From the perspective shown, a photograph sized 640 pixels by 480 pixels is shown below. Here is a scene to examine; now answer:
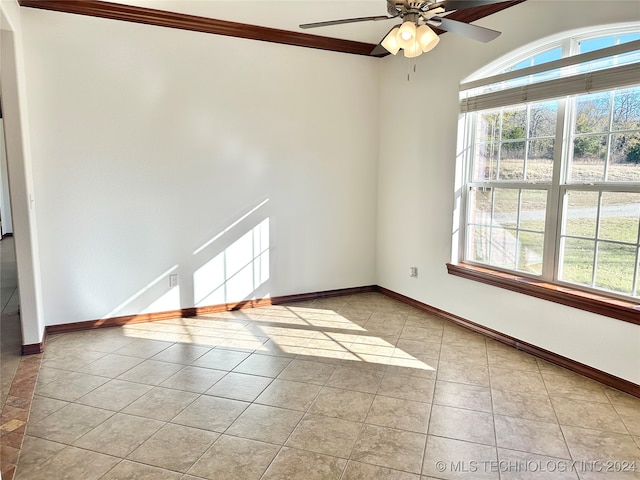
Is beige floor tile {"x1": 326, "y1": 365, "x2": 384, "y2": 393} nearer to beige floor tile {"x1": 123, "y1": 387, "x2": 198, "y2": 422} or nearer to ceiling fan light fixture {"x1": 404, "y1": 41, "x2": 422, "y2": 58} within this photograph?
beige floor tile {"x1": 123, "y1": 387, "x2": 198, "y2": 422}

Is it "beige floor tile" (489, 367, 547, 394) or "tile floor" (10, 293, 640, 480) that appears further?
"beige floor tile" (489, 367, 547, 394)

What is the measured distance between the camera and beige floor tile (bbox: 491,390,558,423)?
8.20 ft

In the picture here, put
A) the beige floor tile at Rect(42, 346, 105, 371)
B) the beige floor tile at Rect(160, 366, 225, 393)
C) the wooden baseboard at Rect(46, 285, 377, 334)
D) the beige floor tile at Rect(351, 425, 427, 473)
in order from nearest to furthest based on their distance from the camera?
the beige floor tile at Rect(351, 425, 427, 473) → the beige floor tile at Rect(160, 366, 225, 393) → the beige floor tile at Rect(42, 346, 105, 371) → the wooden baseboard at Rect(46, 285, 377, 334)

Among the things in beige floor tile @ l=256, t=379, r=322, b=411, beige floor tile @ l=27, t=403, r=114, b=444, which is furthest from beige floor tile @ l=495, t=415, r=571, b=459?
beige floor tile @ l=27, t=403, r=114, b=444

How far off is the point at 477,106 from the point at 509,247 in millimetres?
1243

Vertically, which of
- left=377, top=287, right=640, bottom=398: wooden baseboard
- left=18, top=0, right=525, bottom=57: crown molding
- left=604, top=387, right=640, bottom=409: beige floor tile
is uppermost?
left=18, top=0, right=525, bottom=57: crown molding

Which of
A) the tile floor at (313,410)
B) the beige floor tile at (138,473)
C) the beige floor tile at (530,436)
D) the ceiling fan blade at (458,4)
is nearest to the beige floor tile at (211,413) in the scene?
the tile floor at (313,410)

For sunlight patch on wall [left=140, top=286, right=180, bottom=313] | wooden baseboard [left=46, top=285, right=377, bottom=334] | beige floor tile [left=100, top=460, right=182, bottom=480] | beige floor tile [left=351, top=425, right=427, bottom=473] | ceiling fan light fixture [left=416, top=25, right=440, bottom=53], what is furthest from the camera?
sunlight patch on wall [left=140, top=286, right=180, bottom=313]

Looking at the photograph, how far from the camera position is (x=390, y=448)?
2197 mm

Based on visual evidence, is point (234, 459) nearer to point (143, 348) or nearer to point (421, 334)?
point (143, 348)

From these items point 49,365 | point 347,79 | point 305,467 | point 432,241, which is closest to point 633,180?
point 432,241

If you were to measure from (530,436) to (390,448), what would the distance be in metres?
0.78

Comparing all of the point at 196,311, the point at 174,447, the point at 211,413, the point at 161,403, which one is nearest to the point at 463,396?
the point at 211,413

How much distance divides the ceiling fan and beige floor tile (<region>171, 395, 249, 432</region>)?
227cm
